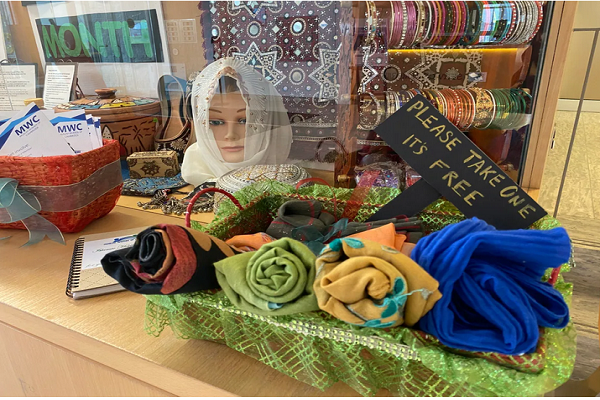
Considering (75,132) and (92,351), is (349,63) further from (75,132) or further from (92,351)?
(92,351)

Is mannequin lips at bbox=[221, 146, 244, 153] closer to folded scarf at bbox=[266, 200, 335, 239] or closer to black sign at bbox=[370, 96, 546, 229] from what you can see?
folded scarf at bbox=[266, 200, 335, 239]

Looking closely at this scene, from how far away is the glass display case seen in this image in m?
0.76

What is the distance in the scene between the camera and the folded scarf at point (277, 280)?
1.10 ft

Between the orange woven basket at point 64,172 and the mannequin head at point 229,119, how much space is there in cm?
22

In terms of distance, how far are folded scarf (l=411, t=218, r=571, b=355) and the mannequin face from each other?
0.63 meters

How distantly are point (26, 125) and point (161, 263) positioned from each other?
549mm

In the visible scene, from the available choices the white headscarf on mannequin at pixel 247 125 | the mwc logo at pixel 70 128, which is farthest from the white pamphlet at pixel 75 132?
the white headscarf on mannequin at pixel 247 125

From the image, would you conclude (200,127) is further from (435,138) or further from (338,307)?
(338,307)

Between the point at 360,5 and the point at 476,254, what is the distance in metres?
0.61

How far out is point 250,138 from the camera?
904 millimetres

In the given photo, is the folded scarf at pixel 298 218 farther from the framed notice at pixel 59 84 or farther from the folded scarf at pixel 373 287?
the framed notice at pixel 59 84

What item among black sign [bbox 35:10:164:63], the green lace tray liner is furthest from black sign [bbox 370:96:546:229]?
black sign [bbox 35:10:164:63]

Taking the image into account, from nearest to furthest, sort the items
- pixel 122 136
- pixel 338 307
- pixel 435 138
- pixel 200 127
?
1. pixel 338 307
2. pixel 435 138
3. pixel 200 127
4. pixel 122 136

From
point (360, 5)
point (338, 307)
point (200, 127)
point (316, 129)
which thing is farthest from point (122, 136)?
point (338, 307)
